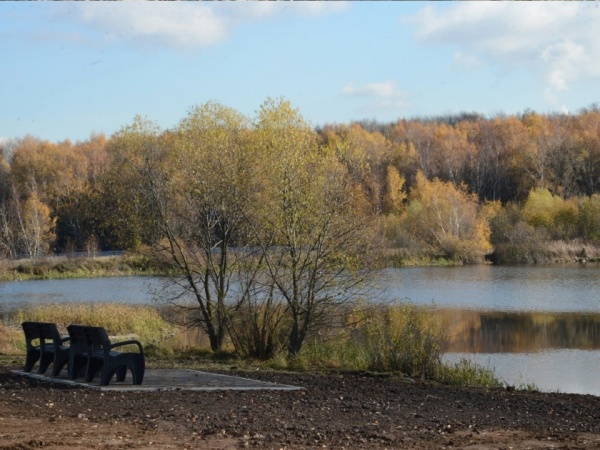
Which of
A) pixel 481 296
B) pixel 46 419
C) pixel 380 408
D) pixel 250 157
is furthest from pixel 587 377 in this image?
pixel 481 296

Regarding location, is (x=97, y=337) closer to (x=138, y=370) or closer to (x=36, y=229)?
(x=138, y=370)

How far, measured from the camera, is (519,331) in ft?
92.5

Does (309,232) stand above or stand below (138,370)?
above

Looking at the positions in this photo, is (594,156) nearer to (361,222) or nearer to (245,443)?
(361,222)

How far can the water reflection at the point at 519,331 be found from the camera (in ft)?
80.8

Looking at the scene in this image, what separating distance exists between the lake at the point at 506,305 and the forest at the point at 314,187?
275cm

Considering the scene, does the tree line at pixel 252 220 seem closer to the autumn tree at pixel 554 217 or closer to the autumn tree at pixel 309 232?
the autumn tree at pixel 309 232

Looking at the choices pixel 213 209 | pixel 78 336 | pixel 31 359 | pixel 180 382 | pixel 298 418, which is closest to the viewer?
pixel 298 418

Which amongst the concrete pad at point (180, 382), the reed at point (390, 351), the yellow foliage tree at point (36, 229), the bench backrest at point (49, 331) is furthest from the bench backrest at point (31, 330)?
the yellow foliage tree at point (36, 229)

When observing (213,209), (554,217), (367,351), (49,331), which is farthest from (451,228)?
(49,331)

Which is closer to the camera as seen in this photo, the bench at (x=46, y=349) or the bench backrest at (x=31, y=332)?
the bench at (x=46, y=349)

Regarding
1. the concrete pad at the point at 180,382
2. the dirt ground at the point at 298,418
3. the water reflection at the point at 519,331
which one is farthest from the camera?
the water reflection at the point at 519,331

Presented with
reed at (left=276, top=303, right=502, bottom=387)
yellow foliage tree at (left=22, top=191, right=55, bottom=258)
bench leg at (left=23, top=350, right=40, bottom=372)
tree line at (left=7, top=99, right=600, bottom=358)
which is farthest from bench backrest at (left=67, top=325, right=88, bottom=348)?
yellow foliage tree at (left=22, top=191, right=55, bottom=258)

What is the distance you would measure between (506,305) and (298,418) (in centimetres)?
2738
